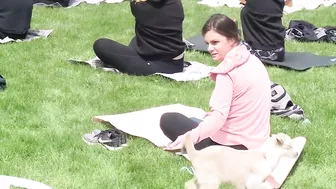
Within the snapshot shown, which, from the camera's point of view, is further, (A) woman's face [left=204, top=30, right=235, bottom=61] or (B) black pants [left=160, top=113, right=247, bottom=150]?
(B) black pants [left=160, top=113, right=247, bottom=150]

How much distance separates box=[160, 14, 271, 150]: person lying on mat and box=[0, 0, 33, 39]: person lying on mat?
4.46m

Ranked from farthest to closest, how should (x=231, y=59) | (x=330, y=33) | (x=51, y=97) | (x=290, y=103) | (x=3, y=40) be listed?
(x=330, y=33) → (x=3, y=40) → (x=51, y=97) → (x=290, y=103) → (x=231, y=59)

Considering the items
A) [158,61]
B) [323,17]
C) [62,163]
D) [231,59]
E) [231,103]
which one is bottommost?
[323,17]

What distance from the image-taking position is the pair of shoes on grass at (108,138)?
506cm

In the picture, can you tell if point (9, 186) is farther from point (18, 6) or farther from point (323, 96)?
point (18, 6)

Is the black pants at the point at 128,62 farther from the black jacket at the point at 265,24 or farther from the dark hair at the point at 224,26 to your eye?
the dark hair at the point at 224,26

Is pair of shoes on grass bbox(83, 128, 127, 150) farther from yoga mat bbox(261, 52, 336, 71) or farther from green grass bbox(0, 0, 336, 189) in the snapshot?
yoga mat bbox(261, 52, 336, 71)

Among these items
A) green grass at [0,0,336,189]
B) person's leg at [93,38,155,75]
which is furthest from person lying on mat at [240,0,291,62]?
person's leg at [93,38,155,75]

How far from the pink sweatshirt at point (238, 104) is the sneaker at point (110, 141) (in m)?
0.98

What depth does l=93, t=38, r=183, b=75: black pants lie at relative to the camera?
7.08m

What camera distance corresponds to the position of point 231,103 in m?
4.23

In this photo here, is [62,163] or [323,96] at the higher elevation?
[62,163]

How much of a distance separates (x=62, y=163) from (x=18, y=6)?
13.3 feet

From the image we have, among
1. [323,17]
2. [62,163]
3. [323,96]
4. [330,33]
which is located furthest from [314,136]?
[323,17]
